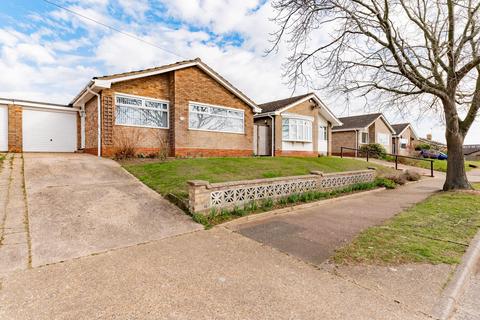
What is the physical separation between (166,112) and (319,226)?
10.8 m

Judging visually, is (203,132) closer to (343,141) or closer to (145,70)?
(145,70)

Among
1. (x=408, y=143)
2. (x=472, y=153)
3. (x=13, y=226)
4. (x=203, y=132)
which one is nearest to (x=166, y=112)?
(x=203, y=132)

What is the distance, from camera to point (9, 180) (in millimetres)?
6918

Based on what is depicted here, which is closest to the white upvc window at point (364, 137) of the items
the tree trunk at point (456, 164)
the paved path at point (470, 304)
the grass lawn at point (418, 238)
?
the tree trunk at point (456, 164)

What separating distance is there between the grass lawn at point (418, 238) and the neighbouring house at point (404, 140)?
102 feet

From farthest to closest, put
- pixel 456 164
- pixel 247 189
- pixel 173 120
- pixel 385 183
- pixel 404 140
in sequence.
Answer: pixel 404 140 → pixel 173 120 → pixel 385 183 → pixel 456 164 → pixel 247 189

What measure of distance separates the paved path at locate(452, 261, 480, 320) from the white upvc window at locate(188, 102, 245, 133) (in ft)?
41.5

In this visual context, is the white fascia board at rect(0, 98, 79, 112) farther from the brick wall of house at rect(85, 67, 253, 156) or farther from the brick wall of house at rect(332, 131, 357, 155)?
the brick wall of house at rect(332, 131, 357, 155)

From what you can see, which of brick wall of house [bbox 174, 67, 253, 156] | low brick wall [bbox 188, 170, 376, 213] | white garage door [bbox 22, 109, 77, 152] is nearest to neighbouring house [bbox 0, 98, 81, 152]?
white garage door [bbox 22, 109, 77, 152]

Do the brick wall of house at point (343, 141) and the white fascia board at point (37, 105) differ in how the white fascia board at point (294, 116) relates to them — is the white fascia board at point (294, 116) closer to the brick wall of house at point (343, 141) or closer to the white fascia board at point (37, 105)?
the brick wall of house at point (343, 141)

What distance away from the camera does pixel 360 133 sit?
93.2 ft

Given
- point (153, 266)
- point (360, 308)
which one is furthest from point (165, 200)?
point (360, 308)

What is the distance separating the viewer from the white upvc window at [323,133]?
22775 mm

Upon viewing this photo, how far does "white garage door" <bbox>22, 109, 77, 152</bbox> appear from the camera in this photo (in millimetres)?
13797
